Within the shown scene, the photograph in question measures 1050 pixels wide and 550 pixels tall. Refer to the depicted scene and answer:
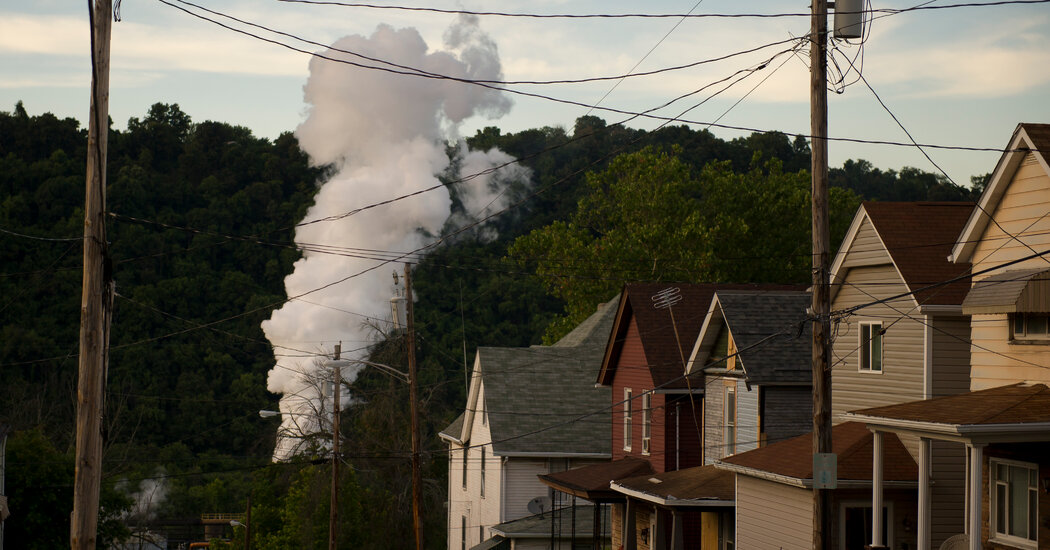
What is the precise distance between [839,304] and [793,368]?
7.79 feet

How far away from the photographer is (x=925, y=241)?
77.1 feet

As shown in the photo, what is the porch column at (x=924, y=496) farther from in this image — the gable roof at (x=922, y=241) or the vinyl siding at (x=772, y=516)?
the gable roof at (x=922, y=241)

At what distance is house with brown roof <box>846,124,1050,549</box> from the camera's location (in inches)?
678

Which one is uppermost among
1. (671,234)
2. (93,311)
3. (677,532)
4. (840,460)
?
(671,234)

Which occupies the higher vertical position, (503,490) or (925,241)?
(925,241)

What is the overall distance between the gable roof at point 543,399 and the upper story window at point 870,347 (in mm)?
14795

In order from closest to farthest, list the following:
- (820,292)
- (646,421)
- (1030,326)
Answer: (820,292) < (1030,326) < (646,421)

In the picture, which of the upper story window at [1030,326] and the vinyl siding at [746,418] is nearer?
the upper story window at [1030,326]

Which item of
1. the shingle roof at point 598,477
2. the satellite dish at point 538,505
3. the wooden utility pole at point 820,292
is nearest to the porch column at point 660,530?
the shingle roof at point 598,477

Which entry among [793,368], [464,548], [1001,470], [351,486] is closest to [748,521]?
[793,368]

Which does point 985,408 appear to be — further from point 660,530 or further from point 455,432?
point 455,432

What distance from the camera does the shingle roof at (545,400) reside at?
39.9 meters

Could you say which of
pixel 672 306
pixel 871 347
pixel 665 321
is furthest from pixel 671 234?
pixel 871 347

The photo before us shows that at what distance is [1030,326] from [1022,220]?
5.71ft
